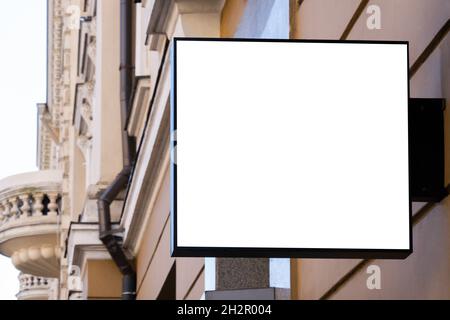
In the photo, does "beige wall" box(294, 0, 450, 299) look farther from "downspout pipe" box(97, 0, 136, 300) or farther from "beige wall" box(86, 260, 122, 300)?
"beige wall" box(86, 260, 122, 300)

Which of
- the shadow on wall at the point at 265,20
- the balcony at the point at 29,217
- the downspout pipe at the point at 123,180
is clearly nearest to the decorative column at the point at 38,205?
the balcony at the point at 29,217

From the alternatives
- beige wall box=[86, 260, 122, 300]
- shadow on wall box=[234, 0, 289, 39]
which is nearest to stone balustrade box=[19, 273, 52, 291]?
beige wall box=[86, 260, 122, 300]

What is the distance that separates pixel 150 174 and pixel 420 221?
277 inches

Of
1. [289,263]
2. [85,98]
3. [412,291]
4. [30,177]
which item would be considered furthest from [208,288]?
[30,177]

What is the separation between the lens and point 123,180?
43.8 feet

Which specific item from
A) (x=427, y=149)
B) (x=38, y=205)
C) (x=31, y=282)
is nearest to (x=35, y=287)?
(x=31, y=282)

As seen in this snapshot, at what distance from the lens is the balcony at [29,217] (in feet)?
68.5

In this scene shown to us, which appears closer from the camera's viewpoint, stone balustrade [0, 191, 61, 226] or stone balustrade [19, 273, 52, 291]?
stone balustrade [0, 191, 61, 226]

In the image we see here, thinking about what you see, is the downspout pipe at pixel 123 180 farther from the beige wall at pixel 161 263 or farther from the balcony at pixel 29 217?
the balcony at pixel 29 217

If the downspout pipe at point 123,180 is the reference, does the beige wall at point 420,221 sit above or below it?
below

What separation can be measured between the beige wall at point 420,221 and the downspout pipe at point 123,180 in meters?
8.26

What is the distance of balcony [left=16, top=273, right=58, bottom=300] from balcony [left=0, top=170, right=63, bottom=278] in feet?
37.8

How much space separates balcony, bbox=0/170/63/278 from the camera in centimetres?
2089

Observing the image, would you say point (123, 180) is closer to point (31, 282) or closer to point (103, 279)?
point (103, 279)
